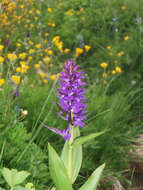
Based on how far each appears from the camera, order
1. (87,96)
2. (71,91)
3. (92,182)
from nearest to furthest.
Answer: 1. (71,91)
2. (92,182)
3. (87,96)

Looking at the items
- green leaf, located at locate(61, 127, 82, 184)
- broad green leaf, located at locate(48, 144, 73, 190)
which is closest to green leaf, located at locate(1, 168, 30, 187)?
broad green leaf, located at locate(48, 144, 73, 190)

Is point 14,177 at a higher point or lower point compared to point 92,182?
higher

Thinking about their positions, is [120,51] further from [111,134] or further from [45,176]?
[45,176]

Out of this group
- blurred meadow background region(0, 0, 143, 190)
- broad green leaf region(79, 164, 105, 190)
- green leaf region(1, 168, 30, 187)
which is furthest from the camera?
blurred meadow background region(0, 0, 143, 190)

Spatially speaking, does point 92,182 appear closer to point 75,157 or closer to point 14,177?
point 75,157

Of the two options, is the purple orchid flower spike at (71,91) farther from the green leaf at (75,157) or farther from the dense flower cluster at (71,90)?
the green leaf at (75,157)

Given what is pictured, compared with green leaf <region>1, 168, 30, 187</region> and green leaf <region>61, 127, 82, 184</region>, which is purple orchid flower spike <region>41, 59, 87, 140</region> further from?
green leaf <region>1, 168, 30, 187</region>

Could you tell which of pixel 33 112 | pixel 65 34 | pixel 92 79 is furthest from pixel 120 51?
pixel 33 112

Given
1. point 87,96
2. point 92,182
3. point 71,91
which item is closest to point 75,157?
point 92,182

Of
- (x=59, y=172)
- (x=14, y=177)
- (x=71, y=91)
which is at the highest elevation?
(x=71, y=91)
